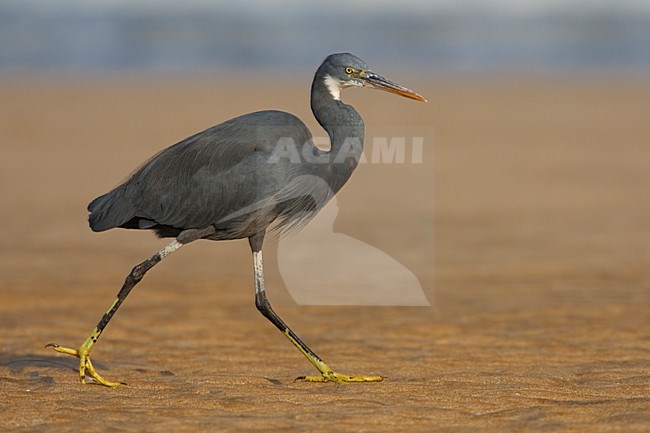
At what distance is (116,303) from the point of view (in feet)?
21.7

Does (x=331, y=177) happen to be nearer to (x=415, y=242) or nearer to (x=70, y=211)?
(x=415, y=242)

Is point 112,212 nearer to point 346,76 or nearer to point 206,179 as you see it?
point 206,179

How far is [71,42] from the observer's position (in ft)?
182

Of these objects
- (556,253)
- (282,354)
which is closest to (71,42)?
(556,253)

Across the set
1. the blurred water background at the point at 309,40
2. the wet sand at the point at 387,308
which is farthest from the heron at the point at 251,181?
the blurred water background at the point at 309,40

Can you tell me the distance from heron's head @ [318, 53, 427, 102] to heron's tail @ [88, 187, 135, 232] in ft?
4.77

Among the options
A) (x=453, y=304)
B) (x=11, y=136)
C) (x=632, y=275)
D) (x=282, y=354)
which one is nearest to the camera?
(x=282, y=354)

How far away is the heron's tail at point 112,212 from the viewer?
680 centimetres

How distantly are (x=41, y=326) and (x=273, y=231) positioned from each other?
2.81 metres

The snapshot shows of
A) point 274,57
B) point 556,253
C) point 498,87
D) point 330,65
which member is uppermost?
point 274,57

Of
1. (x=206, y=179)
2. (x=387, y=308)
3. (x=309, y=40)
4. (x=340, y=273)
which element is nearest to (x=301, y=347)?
(x=206, y=179)

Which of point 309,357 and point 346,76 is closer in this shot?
point 309,357

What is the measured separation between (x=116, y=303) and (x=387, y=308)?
3702mm

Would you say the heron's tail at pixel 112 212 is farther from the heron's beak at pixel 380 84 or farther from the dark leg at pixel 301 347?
the heron's beak at pixel 380 84
